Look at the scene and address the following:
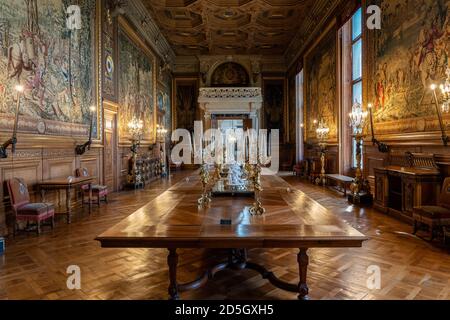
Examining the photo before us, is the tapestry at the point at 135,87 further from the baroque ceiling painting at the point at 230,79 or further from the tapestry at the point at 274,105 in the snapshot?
the tapestry at the point at 274,105

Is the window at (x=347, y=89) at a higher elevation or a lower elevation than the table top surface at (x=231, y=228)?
higher

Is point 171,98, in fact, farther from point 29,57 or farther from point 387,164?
point 387,164

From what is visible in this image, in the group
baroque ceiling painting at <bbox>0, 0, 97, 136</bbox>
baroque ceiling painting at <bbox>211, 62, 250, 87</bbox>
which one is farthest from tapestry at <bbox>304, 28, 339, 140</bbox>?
baroque ceiling painting at <bbox>0, 0, 97, 136</bbox>

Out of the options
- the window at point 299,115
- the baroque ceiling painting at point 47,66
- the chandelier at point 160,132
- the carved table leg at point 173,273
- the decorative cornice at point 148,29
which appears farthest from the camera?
the window at point 299,115

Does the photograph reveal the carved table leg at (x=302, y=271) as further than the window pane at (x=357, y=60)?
No

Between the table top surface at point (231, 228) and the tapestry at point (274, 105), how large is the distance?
1382 cm

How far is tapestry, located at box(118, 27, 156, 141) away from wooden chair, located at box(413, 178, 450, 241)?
8015mm

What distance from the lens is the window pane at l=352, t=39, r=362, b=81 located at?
799cm

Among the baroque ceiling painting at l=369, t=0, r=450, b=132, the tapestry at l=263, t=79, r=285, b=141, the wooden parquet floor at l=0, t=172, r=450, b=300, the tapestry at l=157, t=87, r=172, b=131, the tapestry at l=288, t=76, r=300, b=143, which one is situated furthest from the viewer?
the tapestry at l=263, t=79, r=285, b=141

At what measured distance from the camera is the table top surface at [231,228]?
185 cm

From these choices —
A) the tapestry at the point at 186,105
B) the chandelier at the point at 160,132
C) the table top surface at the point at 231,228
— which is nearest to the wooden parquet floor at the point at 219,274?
the table top surface at the point at 231,228

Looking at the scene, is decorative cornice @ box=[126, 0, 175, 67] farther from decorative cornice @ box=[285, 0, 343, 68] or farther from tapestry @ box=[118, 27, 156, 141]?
decorative cornice @ box=[285, 0, 343, 68]

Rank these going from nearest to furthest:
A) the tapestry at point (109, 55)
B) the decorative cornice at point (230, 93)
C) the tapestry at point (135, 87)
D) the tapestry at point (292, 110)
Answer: the tapestry at point (109, 55)
the tapestry at point (135, 87)
the tapestry at point (292, 110)
the decorative cornice at point (230, 93)

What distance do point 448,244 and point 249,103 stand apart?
12948 millimetres
